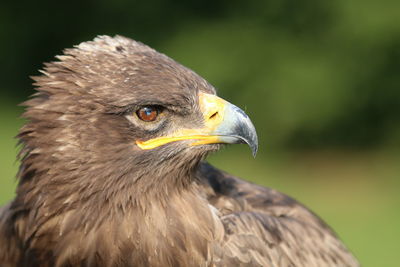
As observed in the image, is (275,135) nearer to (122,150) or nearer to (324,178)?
(324,178)

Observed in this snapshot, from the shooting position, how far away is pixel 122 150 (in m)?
4.12

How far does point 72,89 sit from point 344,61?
8312 mm

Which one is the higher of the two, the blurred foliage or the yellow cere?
the blurred foliage

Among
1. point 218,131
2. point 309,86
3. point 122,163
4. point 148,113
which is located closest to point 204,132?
point 218,131

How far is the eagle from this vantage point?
4.08 metres

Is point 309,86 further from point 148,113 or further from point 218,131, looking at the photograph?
point 148,113

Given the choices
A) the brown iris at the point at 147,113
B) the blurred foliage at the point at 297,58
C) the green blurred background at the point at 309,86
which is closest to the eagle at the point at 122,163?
the brown iris at the point at 147,113

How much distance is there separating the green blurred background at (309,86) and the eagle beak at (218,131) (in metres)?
6.91

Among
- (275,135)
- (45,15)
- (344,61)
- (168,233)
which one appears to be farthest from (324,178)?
(168,233)

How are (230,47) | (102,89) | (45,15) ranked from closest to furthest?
(102,89)
(230,47)
(45,15)

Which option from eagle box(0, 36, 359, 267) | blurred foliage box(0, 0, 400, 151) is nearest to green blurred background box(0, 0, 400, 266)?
blurred foliage box(0, 0, 400, 151)

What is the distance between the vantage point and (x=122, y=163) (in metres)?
4.12

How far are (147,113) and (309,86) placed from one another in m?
8.23

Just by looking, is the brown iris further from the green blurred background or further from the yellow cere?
the green blurred background
